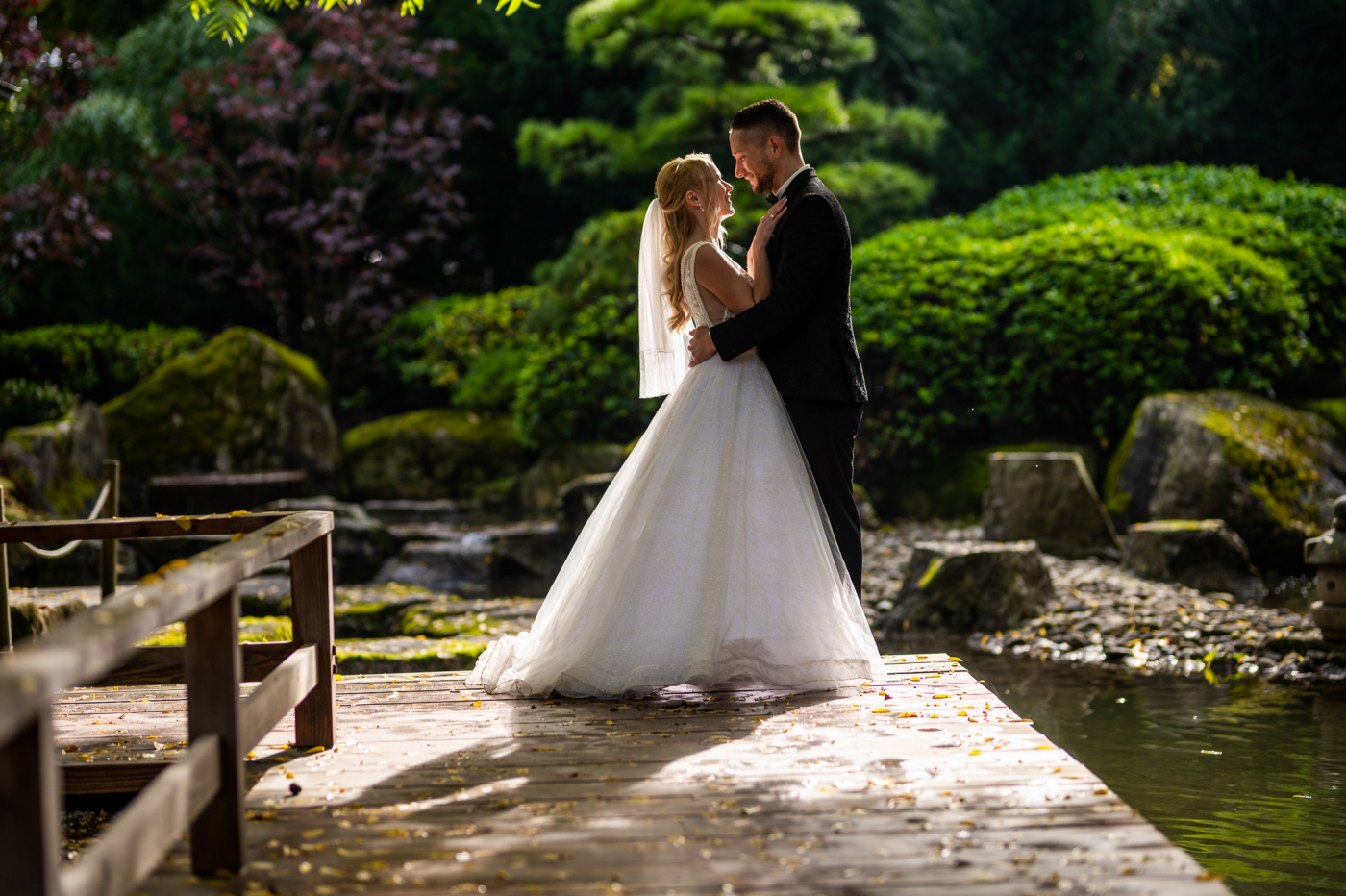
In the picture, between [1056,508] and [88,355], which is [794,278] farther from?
[88,355]

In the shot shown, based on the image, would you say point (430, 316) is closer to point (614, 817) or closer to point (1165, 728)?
point (1165, 728)

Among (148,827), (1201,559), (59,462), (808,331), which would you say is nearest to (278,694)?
(148,827)

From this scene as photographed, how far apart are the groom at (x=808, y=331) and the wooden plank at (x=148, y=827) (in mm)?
2132

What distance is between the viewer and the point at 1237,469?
8148 millimetres

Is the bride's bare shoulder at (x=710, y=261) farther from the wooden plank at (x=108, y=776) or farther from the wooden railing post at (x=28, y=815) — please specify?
the wooden railing post at (x=28, y=815)

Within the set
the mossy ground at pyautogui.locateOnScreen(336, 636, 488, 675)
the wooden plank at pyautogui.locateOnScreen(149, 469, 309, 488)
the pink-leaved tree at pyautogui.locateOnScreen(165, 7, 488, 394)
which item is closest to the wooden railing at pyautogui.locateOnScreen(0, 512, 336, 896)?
the mossy ground at pyautogui.locateOnScreen(336, 636, 488, 675)

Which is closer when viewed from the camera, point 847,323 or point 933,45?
point 847,323

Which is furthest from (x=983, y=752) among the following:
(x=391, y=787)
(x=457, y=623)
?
(x=457, y=623)

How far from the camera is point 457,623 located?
610cm

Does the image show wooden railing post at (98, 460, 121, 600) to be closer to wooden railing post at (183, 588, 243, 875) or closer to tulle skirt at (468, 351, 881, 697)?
tulle skirt at (468, 351, 881, 697)

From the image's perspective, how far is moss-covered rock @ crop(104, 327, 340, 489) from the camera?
10531 mm

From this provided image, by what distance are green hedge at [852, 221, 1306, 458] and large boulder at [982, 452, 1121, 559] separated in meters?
1.47

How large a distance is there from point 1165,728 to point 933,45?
13.0 meters

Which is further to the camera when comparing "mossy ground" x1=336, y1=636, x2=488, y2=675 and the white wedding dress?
"mossy ground" x1=336, y1=636, x2=488, y2=675
